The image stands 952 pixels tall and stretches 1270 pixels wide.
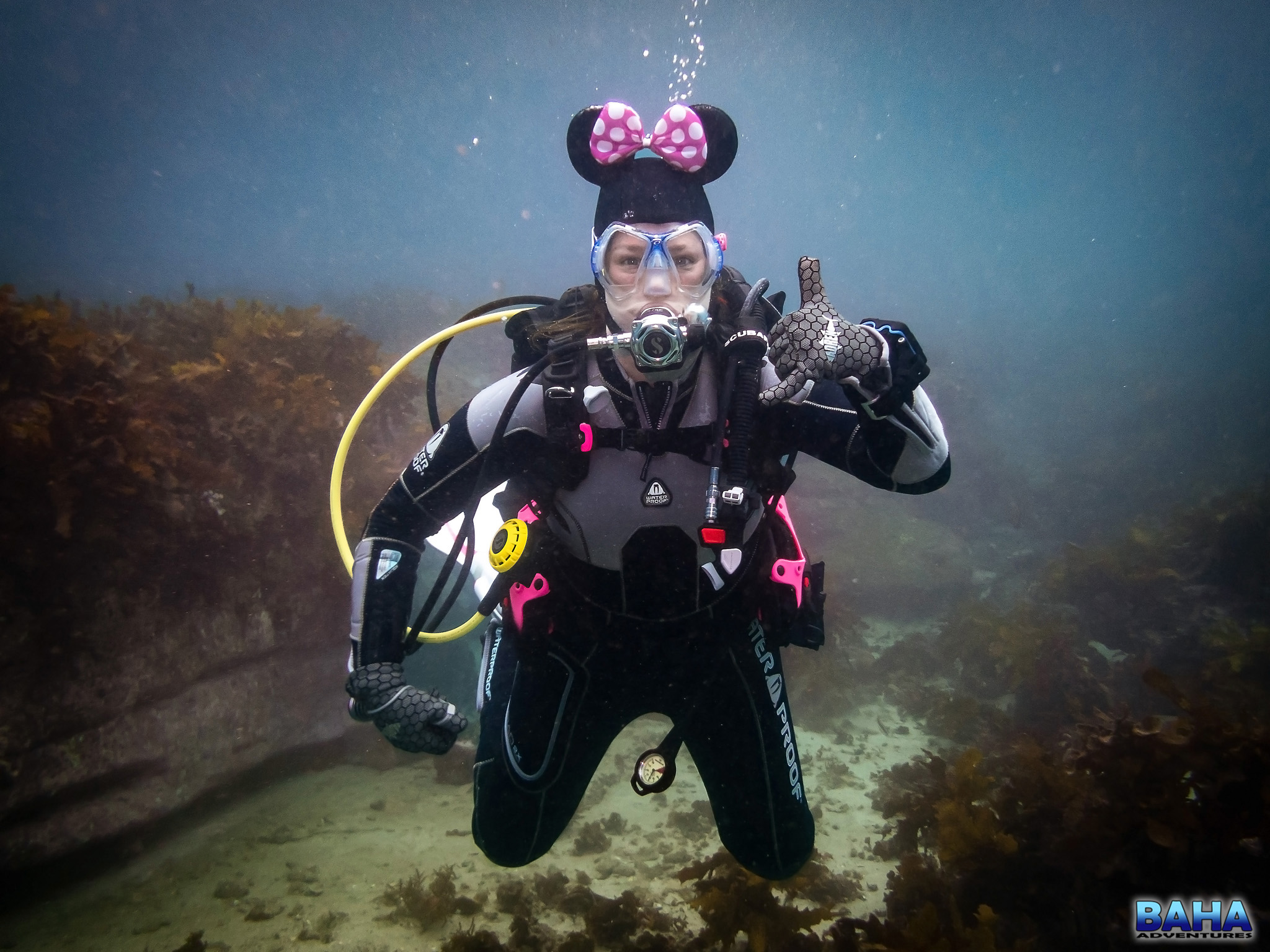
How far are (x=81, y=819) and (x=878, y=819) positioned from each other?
22.5 ft

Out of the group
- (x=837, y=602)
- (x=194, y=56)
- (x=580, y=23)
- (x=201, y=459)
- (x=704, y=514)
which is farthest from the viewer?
(x=194, y=56)

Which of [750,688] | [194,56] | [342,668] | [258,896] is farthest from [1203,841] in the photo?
[194,56]

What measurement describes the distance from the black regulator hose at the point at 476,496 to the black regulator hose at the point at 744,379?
0.72m

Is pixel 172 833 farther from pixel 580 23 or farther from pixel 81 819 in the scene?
pixel 580 23

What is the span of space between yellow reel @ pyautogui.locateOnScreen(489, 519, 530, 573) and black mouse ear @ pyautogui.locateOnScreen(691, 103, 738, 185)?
222cm

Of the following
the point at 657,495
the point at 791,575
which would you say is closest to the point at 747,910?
the point at 791,575

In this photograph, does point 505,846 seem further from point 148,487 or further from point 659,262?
point 148,487

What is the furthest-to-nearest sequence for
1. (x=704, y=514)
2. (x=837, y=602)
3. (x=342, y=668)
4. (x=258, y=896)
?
(x=837, y=602)
(x=342, y=668)
(x=258, y=896)
(x=704, y=514)

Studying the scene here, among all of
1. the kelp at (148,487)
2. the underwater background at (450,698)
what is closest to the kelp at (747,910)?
the underwater background at (450,698)

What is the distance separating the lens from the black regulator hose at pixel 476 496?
94.3 inches

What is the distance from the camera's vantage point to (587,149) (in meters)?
3.02

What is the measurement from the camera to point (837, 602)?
992cm

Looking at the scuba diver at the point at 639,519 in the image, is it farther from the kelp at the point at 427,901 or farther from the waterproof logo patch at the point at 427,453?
the kelp at the point at 427,901

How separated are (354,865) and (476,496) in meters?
3.71
